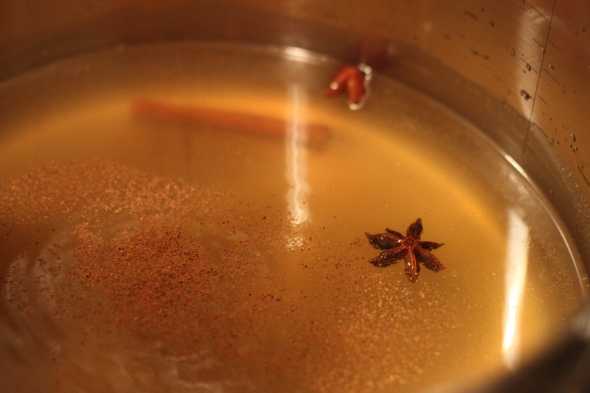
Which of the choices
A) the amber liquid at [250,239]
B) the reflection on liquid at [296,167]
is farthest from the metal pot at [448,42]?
the reflection on liquid at [296,167]

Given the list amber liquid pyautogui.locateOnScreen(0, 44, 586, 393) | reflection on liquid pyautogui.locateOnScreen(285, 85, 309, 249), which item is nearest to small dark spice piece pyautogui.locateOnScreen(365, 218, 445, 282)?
amber liquid pyautogui.locateOnScreen(0, 44, 586, 393)

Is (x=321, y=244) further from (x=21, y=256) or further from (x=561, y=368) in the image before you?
(x=561, y=368)

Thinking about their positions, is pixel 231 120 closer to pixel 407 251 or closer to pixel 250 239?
pixel 250 239

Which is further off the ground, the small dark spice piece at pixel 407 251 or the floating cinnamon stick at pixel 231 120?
the floating cinnamon stick at pixel 231 120

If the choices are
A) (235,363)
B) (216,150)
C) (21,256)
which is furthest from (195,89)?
(235,363)

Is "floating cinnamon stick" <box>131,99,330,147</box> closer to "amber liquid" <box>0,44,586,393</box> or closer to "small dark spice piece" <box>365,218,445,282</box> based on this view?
"amber liquid" <box>0,44,586,393</box>

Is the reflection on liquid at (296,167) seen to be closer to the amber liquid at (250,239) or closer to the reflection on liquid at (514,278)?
the amber liquid at (250,239)
